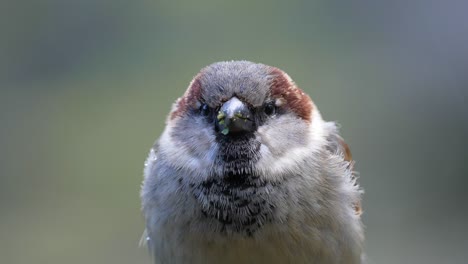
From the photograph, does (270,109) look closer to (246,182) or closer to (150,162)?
(246,182)

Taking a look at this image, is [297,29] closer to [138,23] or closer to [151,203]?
[138,23]

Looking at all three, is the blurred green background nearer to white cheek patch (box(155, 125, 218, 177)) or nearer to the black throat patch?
white cheek patch (box(155, 125, 218, 177))

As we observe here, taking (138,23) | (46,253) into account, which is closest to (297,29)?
(138,23)

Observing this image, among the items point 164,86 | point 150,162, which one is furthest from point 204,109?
point 164,86

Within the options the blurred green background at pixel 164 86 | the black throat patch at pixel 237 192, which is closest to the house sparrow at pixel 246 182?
the black throat patch at pixel 237 192

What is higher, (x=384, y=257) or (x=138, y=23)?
(x=138, y=23)

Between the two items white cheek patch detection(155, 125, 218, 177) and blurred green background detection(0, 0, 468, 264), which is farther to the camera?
blurred green background detection(0, 0, 468, 264)

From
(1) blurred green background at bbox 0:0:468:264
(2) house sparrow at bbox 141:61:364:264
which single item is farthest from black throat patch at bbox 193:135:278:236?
(1) blurred green background at bbox 0:0:468:264

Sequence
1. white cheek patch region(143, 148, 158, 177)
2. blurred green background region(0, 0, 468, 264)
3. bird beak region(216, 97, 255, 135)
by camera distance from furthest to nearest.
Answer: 1. blurred green background region(0, 0, 468, 264)
2. white cheek patch region(143, 148, 158, 177)
3. bird beak region(216, 97, 255, 135)
